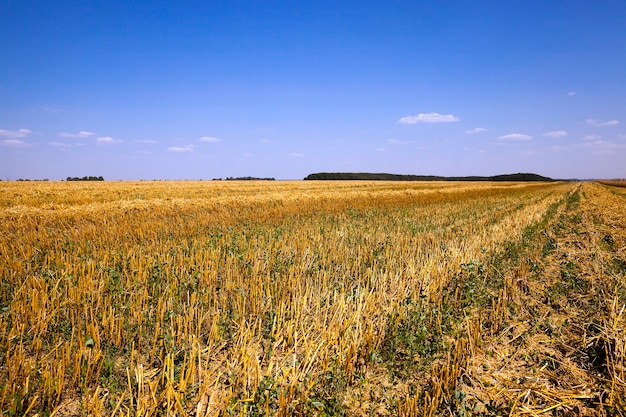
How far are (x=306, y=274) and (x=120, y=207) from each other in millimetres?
11850

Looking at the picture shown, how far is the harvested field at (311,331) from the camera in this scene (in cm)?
293

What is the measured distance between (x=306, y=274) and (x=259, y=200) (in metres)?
13.6

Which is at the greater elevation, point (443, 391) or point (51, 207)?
point (51, 207)

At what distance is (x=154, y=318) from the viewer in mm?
4355

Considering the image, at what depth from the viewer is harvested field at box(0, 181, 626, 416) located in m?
2.93

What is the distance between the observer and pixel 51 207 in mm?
13742

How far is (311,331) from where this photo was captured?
4086 millimetres

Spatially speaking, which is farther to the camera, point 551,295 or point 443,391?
point 551,295

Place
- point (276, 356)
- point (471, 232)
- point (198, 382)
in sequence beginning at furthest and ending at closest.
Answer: point (471, 232) → point (276, 356) → point (198, 382)

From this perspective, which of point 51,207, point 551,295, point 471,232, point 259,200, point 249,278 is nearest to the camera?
point 551,295

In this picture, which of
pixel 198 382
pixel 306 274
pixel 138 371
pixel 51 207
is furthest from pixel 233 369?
pixel 51 207

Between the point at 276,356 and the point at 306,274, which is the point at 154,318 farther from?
the point at 306,274

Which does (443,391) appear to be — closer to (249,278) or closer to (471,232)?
(249,278)

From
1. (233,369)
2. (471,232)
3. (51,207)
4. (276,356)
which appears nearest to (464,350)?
(276,356)
